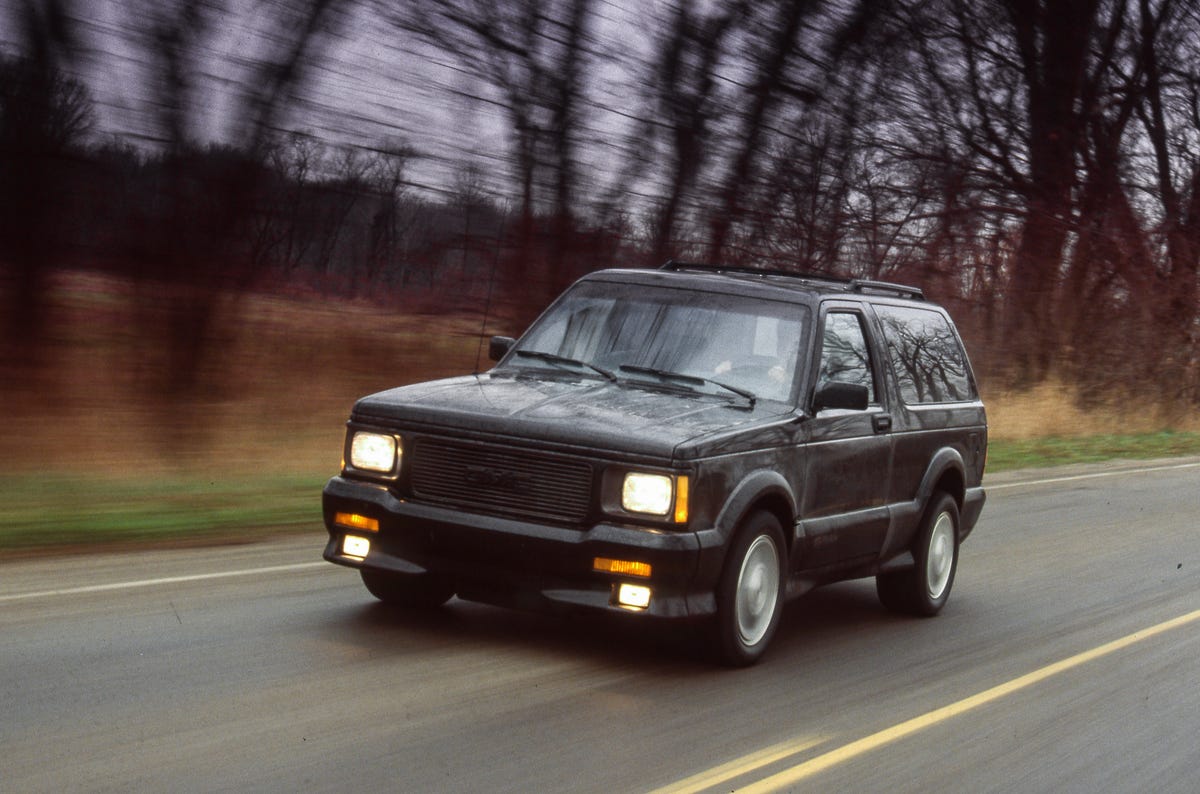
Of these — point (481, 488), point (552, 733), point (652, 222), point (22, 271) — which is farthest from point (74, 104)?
point (552, 733)

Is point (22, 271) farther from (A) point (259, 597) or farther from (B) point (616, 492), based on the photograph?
(B) point (616, 492)

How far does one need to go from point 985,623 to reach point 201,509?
5.61m

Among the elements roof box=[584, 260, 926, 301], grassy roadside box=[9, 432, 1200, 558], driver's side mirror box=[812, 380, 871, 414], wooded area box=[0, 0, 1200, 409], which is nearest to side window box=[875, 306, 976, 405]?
roof box=[584, 260, 926, 301]

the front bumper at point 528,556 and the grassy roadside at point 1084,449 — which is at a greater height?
the front bumper at point 528,556

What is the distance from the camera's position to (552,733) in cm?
575

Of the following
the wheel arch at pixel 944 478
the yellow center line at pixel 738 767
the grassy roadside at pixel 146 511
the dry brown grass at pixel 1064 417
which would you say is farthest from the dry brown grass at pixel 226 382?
the dry brown grass at pixel 1064 417

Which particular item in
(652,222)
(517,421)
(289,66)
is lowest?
(517,421)

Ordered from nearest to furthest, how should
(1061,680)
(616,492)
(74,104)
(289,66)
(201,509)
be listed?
(616,492)
(1061,680)
(201,509)
(74,104)
(289,66)

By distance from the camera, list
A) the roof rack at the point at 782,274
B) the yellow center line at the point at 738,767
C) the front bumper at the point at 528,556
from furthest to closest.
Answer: the roof rack at the point at 782,274 < the front bumper at the point at 528,556 < the yellow center line at the point at 738,767

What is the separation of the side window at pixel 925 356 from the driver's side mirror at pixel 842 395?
131 cm

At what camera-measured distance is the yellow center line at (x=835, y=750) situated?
5.32 meters

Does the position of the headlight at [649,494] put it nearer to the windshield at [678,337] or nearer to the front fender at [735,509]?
the front fender at [735,509]

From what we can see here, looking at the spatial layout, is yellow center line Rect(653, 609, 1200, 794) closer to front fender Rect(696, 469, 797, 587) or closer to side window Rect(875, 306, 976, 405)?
front fender Rect(696, 469, 797, 587)

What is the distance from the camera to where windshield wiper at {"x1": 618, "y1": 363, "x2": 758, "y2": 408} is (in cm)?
739
